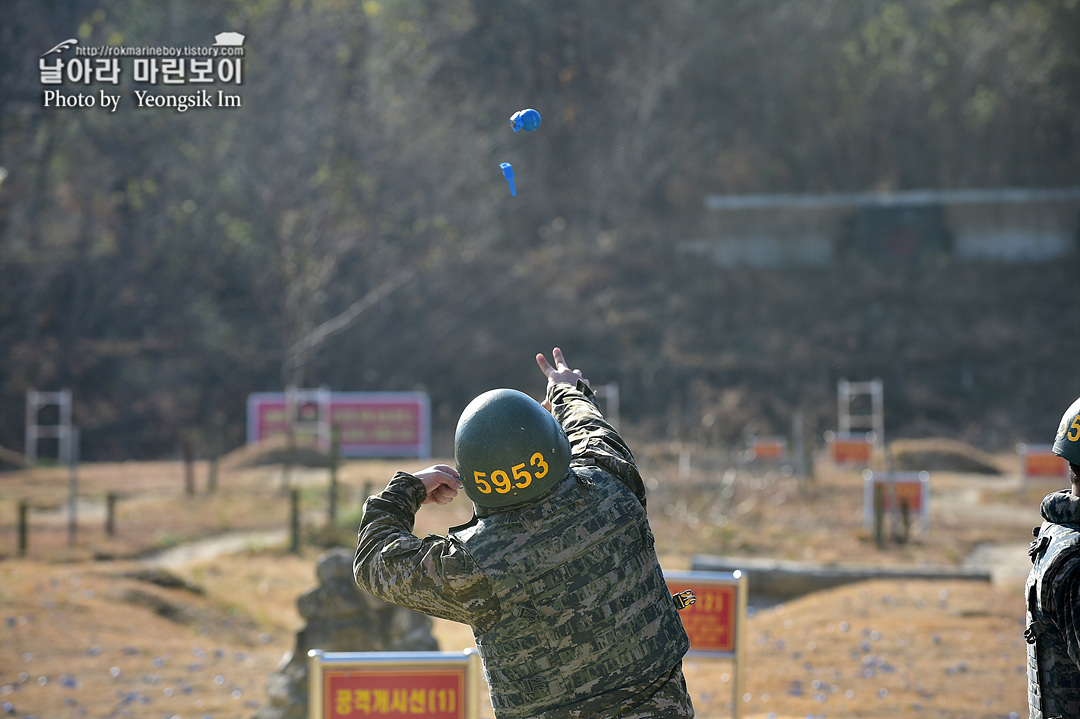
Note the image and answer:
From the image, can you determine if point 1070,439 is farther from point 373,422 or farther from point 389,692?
point 373,422

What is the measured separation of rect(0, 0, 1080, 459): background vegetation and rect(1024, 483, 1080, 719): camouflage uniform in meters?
23.4

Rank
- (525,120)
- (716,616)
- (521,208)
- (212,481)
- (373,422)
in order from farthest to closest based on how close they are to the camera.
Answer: (521,208) → (373,422) → (212,481) → (716,616) → (525,120)

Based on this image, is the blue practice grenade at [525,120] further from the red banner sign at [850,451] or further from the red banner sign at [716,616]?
the red banner sign at [850,451]

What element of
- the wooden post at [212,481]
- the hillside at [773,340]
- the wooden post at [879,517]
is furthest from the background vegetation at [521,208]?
the wooden post at [879,517]

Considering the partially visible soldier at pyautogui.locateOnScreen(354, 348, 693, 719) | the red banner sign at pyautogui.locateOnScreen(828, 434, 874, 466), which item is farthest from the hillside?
the partially visible soldier at pyautogui.locateOnScreen(354, 348, 693, 719)

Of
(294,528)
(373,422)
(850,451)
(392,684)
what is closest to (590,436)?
(392,684)

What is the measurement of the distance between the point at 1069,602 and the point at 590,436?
1346 millimetres

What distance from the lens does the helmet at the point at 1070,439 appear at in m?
3.21

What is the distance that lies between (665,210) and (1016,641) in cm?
3197

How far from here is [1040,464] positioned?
1892cm

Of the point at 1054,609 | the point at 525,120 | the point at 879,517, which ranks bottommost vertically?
the point at 879,517

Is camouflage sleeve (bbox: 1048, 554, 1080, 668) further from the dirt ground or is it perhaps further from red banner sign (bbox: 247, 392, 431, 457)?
red banner sign (bbox: 247, 392, 431, 457)

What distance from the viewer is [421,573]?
2758mm

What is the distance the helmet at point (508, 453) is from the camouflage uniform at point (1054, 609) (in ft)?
4.53
